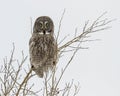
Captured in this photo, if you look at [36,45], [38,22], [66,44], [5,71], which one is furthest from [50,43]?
[5,71]

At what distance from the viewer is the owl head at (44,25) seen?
859cm

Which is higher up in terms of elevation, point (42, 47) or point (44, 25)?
point (44, 25)

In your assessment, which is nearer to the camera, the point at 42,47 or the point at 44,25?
the point at 42,47

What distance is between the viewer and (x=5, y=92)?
533 cm

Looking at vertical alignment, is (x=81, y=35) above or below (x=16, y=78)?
above

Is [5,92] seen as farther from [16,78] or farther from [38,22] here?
[38,22]

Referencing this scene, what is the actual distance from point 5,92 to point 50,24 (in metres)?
3.67

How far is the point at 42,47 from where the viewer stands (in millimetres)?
8031

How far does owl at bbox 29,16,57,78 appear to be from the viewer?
782 cm

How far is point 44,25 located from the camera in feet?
28.5

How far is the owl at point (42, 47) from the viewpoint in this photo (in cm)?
782

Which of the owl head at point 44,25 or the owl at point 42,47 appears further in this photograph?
the owl head at point 44,25

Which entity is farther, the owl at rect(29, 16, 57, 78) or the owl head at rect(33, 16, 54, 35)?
the owl head at rect(33, 16, 54, 35)

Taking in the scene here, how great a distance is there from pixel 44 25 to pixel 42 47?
2.69 feet
